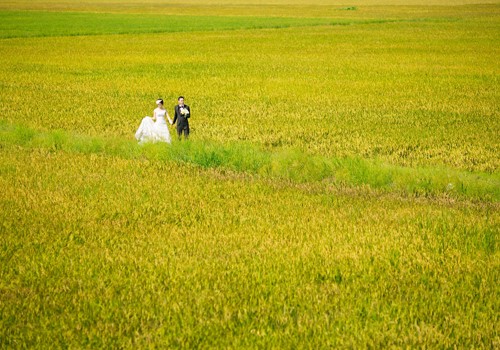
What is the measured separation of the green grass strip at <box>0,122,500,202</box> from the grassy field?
0.12 feet

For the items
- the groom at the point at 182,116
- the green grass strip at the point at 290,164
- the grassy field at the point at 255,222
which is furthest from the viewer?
the groom at the point at 182,116

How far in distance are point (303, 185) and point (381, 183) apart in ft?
4.78

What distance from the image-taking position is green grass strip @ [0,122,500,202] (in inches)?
452

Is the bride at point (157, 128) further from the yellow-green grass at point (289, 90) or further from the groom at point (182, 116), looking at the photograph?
the yellow-green grass at point (289, 90)

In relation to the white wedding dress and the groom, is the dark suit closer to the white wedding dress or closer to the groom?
the groom

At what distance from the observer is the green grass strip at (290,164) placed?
11477mm

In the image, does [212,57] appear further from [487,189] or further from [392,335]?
[392,335]

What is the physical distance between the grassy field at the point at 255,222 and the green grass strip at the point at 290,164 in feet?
→ 0.12

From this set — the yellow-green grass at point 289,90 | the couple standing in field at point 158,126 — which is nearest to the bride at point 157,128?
the couple standing in field at point 158,126

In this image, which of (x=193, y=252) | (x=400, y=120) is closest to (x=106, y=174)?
(x=193, y=252)

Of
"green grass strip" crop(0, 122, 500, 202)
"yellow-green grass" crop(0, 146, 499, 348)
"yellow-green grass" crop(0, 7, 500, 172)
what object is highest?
"yellow-green grass" crop(0, 146, 499, 348)

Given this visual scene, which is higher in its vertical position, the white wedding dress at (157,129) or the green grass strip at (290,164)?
the white wedding dress at (157,129)

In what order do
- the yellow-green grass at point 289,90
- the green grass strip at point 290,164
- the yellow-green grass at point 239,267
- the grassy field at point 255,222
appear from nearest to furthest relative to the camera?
1. the yellow-green grass at point 239,267
2. the grassy field at point 255,222
3. the green grass strip at point 290,164
4. the yellow-green grass at point 289,90

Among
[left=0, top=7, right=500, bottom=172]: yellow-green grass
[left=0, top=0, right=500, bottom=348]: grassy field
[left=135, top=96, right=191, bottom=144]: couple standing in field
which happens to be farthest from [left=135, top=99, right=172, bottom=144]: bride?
[left=0, top=7, right=500, bottom=172]: yellow-green grass
